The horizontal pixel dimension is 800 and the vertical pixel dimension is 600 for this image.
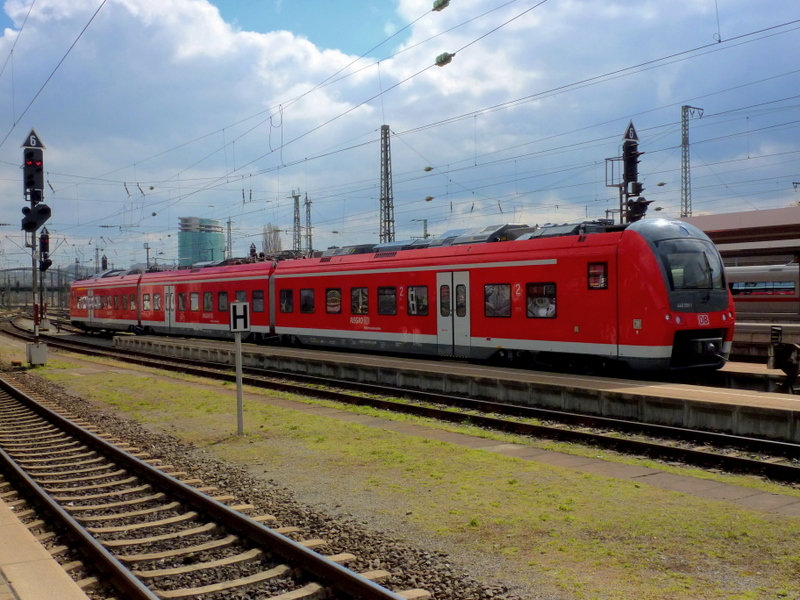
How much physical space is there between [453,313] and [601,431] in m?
8.16

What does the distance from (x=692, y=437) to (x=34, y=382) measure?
17805 mm

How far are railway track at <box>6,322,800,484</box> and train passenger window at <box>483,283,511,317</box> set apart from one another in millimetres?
3117

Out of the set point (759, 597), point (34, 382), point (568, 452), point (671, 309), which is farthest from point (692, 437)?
point (34, 382)

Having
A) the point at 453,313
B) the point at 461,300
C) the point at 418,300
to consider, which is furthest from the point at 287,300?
the point at 461,300

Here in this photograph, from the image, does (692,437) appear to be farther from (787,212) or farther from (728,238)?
(787,212)

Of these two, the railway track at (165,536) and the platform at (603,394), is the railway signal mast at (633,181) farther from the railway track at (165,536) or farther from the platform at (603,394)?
the railway track at (165,536)

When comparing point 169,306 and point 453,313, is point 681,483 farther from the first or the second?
point 169,306

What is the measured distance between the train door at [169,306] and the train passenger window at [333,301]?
45.8ft

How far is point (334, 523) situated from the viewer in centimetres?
701

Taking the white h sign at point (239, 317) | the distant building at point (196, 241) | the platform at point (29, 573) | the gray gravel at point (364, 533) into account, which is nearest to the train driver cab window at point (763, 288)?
the white h sign at point (239, 317)

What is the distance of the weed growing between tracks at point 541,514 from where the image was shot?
544 centimetres

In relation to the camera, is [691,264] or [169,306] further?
[169,306]

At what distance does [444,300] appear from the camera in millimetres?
20016

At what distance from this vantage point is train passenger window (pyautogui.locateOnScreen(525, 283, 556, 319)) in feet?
55.3
